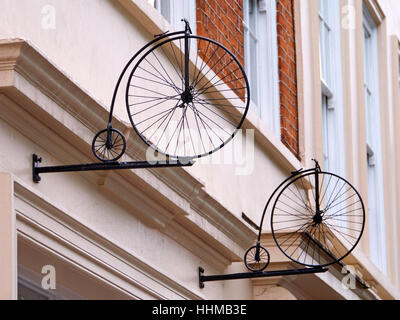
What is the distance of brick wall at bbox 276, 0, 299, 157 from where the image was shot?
1195 cm

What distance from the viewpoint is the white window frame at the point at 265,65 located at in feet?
38.1

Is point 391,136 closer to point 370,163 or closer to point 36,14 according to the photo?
point 370,163

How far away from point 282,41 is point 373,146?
4.89 m

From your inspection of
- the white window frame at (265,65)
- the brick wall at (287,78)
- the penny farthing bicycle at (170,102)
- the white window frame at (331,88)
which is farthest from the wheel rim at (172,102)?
the white window frame at (331,88)

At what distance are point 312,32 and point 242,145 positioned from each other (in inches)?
129

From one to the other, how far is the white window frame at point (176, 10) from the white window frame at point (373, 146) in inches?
275

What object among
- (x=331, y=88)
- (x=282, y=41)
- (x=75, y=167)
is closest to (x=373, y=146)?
(x=331, y=88)

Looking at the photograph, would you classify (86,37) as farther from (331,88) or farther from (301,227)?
(331,88)

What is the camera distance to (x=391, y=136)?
56.1 feet

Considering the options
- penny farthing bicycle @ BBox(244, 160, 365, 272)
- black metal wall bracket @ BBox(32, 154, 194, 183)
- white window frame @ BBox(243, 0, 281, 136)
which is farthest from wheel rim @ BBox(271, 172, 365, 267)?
black metal wall bracket @ BBox(32, 154, 194, 183)

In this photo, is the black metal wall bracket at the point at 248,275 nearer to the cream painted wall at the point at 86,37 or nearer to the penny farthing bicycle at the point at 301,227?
the penny farthing bicycle at the point at 301,227

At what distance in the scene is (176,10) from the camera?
375 inches

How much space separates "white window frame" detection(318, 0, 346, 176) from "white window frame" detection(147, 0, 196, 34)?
462 cm
